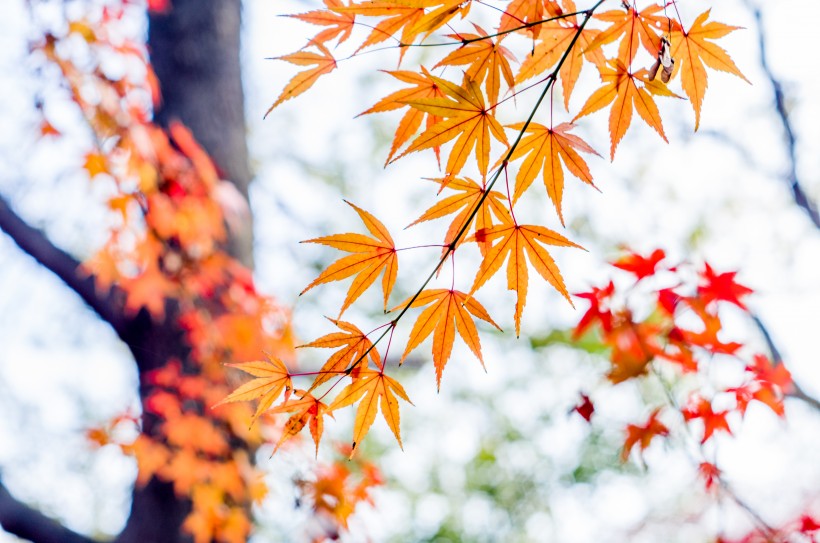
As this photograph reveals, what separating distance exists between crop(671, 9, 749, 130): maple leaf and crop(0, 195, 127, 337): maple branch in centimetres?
254

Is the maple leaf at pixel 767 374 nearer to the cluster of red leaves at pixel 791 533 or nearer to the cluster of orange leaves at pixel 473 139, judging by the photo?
the cluster of red leaves at pixel 791 533

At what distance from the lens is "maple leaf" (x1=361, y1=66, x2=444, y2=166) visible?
70cm

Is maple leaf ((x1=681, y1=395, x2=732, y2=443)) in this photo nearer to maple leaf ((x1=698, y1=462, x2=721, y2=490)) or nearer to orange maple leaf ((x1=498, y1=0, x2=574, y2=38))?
maple leaf ((x1=698, y1=462, x2=721, y2=490))

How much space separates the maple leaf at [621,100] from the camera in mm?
718

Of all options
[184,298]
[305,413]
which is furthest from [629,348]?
[184,298]

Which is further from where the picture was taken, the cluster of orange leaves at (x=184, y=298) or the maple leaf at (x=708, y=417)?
the cluster of orange leaves at (x=184, y=298)

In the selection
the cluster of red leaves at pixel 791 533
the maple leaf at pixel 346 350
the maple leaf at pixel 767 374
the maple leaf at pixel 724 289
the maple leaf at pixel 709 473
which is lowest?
the cluster of red leaves at pixel 791 533

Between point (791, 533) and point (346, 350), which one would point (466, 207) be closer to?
point (346, 350)

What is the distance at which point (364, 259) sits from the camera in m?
0.72

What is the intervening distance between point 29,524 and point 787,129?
12.8 ft

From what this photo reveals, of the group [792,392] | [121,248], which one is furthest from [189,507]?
[792,392]

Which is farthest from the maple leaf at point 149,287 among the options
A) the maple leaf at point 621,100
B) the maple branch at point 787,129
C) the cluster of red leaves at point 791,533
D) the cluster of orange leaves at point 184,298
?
the maple branch at point 787,129

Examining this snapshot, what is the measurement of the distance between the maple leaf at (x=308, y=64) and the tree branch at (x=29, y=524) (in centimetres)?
226

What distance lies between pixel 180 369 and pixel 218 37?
176cm
